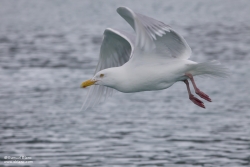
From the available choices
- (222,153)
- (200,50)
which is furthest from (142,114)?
(200,50)

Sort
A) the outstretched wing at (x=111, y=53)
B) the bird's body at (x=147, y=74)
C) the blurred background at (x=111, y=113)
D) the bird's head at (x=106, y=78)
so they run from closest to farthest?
the bird's body at (x=147, y=74)
the bird's head at (x=106, y=78)
the outstretched wing at (x=111, y=53)
the blurred background at (x=111, y=113)

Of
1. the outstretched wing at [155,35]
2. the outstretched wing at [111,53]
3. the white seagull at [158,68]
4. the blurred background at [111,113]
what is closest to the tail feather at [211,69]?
the white seagull at [158,68]

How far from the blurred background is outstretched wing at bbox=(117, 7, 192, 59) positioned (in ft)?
13.9

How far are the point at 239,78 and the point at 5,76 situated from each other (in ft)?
27.9

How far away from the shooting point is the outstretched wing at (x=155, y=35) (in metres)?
8.40

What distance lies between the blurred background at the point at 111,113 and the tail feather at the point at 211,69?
429 cm

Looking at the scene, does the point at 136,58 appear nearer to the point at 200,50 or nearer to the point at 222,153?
the point at 222,153

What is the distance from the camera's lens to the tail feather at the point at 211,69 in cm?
933

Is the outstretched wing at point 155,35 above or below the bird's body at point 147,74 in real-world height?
above

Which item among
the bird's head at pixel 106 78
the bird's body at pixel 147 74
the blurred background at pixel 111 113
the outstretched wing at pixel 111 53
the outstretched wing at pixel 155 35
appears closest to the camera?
the outstretched wing at pixel 155 35

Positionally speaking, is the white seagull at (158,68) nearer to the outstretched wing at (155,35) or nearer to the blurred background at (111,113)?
the outstretched wing at (155,35)

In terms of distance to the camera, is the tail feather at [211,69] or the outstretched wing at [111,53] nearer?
the tail feather at [211,69]

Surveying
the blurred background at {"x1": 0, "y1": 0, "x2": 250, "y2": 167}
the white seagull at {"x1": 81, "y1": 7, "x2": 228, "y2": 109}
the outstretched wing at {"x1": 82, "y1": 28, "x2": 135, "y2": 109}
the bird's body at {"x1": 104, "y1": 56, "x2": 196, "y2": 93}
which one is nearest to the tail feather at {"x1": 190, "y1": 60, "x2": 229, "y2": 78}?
the white seagull at {"x1": 81, "y1": 7, "x2": 228, "y2": 109}

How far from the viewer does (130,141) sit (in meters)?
15.2
